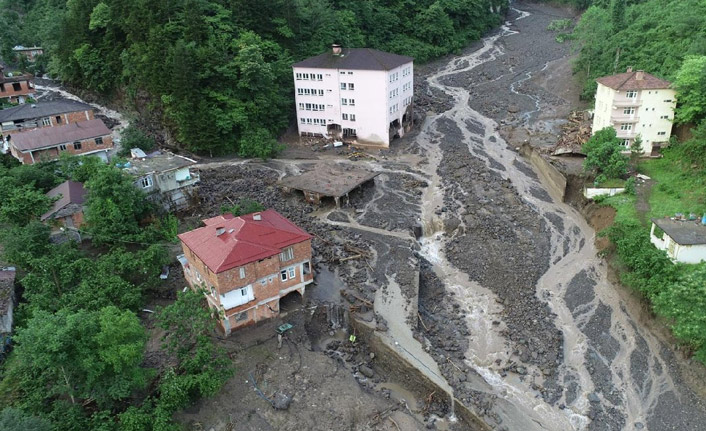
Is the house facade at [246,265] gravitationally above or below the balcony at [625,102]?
below

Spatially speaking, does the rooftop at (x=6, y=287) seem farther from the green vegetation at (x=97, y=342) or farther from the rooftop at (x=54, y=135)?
the rooftop at (x=54, y=135)

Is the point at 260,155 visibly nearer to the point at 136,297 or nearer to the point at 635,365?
the point at 136,297

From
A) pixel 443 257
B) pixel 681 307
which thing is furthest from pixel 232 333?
pixel 681 307

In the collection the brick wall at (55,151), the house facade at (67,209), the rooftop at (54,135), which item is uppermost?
the rooftop at (54,135)

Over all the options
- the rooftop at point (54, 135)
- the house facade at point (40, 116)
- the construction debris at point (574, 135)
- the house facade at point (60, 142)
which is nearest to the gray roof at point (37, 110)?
the house facade at point (40, 116)

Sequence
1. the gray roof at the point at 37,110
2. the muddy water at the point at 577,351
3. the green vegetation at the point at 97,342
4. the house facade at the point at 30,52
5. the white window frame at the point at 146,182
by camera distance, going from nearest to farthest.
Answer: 1. the green vegetation at the point at 97,342
2. the muddy water at the point at 577,351
3. the white window frame at the point at 146,182
4. the gray roof at the point at 37,110
5. the house facade at the point at 30,52

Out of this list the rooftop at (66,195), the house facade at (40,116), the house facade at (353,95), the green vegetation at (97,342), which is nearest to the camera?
the green vegetation at (97,342)

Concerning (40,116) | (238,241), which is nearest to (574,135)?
(238,241)
